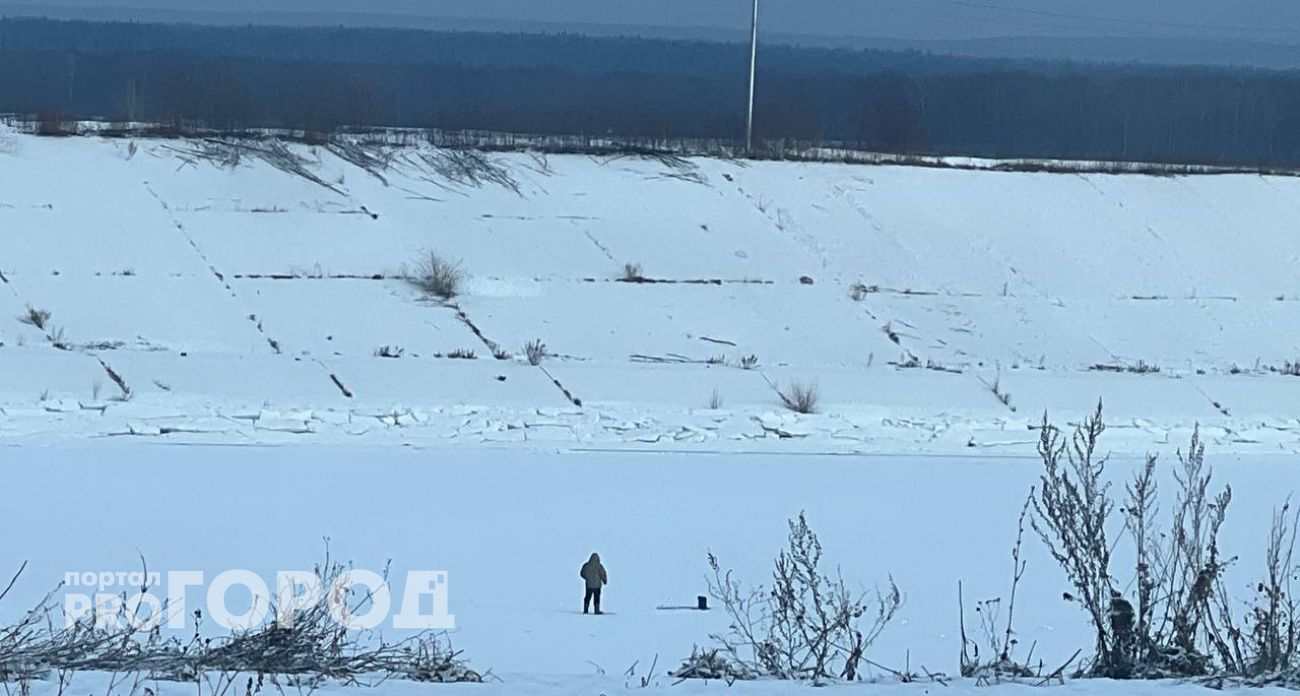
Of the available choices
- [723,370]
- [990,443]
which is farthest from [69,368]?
[990,443]

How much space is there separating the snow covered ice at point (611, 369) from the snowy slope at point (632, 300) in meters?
0.07

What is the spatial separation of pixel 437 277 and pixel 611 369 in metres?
3.46

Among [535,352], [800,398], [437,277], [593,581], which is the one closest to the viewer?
[593,581]

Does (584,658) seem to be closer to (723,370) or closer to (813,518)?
(813,518)

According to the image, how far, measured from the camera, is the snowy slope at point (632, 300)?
64.2 feet

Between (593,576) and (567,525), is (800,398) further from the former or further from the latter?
A: (593,576)

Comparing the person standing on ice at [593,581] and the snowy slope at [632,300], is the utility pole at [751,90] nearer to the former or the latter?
the snowy slope at [632,300]

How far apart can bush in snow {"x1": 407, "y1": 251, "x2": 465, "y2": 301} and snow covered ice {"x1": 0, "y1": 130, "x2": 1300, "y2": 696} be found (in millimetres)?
207

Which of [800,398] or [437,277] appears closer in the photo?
[800,398]

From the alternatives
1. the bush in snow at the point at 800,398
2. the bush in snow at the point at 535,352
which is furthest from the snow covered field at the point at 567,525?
the bush in snow at the point at 535,352

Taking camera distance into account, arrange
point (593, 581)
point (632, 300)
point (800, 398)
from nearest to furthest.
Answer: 1. point (593, 581)
2. point (800, 398)
3. point (632, 300)

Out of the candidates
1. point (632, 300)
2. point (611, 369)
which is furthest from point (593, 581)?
point (632, 300)

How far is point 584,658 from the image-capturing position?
10.6 meters

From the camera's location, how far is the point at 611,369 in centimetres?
2142
